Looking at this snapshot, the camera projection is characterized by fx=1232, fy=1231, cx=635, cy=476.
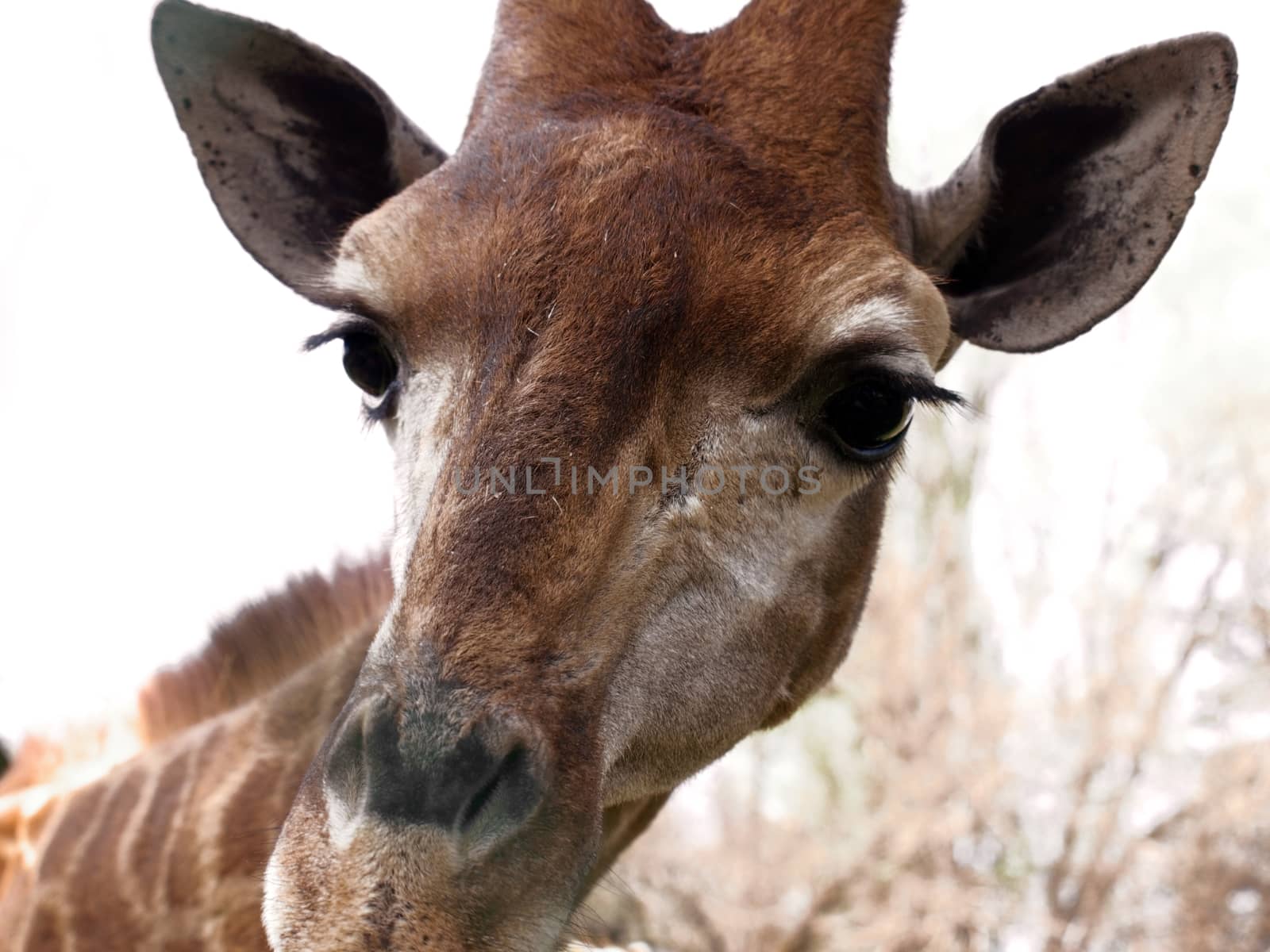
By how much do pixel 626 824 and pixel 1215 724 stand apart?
7232mm

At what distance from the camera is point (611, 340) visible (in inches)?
108

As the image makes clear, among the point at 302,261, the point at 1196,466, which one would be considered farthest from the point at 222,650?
the point at 1196,466

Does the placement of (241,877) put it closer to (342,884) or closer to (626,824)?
(626,824)

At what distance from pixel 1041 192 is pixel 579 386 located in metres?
2.01

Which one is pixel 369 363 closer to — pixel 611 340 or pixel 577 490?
pixel 611 340

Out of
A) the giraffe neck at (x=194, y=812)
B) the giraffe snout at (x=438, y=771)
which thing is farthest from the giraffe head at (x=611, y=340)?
the giraffe neck at (x=194, y=812)

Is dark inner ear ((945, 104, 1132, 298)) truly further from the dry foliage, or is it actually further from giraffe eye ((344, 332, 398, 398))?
the dry foliage

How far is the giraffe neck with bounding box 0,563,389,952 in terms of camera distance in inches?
146

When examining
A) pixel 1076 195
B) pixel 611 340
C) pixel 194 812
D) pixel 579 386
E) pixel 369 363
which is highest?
pixel 1076 195

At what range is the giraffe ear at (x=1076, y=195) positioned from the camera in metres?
3.62

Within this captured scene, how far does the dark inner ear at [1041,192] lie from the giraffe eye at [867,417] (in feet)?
2.72

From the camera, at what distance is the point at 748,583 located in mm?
3061

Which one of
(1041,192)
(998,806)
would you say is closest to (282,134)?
(1041,192)

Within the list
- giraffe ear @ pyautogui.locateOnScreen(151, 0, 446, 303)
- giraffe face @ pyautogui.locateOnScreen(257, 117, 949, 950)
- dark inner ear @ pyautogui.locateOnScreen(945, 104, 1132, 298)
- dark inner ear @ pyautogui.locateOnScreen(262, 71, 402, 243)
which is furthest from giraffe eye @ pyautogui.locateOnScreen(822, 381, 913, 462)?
dark inner ear @ pyautogui.locateOnScreen(262, 71, 402, 243)
